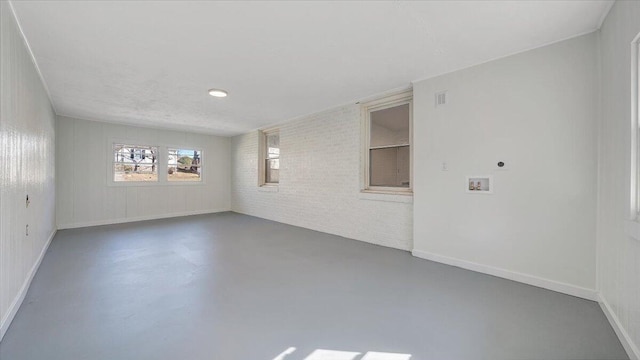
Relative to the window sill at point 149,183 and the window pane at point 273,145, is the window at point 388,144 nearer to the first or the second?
the window pane at point 273,145

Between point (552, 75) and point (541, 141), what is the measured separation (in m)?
0.67

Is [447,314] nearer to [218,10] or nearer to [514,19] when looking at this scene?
[514,19]

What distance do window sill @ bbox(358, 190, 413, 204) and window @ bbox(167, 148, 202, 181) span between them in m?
5.57

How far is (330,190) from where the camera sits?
17.6 feet

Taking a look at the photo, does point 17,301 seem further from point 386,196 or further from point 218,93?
point 386,196

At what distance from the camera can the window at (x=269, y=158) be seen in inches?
283

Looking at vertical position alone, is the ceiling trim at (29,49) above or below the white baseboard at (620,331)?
above

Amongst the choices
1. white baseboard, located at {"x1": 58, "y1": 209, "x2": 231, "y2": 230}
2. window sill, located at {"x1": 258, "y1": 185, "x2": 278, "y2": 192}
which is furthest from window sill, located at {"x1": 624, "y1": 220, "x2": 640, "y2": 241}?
white baseboard, located at {"x1": 58, "y1": 209, "x2": 231, "y2": 230}

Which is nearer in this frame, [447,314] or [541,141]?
[447,314]

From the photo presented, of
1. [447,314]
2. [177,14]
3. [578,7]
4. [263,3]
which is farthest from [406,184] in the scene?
[177,14]

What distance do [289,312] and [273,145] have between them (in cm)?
550

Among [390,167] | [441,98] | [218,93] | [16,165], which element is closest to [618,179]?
[441,98]

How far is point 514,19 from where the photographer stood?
2.35 m

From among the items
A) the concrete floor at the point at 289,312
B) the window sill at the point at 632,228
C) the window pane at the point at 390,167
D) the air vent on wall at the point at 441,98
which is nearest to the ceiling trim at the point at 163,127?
the concrete floor at the point at 289,312
